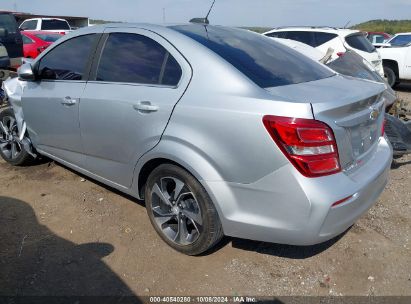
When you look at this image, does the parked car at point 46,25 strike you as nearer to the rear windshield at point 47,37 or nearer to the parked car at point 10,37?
the rear windshield at point 47,37

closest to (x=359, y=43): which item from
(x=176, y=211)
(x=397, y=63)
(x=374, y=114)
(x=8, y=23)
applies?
(x=397, y=63)

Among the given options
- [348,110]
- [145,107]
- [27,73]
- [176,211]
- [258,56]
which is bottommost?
[176,211]

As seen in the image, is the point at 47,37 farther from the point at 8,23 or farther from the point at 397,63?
the point at 397,63

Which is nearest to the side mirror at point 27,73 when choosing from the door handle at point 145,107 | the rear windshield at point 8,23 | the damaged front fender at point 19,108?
the damaged front fender at point 19,108

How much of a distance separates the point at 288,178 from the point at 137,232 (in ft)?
5.26

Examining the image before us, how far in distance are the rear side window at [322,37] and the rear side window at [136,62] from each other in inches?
276

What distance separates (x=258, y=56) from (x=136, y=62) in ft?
3.16

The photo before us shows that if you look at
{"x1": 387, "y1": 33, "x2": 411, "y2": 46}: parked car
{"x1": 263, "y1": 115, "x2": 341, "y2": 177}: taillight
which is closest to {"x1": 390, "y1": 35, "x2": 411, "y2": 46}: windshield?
{"x1": 387, "y1": 33, "x2": 411, "y2": 46}: parked car

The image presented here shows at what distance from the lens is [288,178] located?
230 cm

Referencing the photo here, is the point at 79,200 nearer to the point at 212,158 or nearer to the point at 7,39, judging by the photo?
the point at 212,158

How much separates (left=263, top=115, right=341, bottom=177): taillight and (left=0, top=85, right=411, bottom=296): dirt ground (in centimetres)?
98

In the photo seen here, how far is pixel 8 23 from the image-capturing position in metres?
10.6

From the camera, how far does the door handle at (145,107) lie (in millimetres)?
2830

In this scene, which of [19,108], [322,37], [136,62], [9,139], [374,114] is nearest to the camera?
[374,114]
